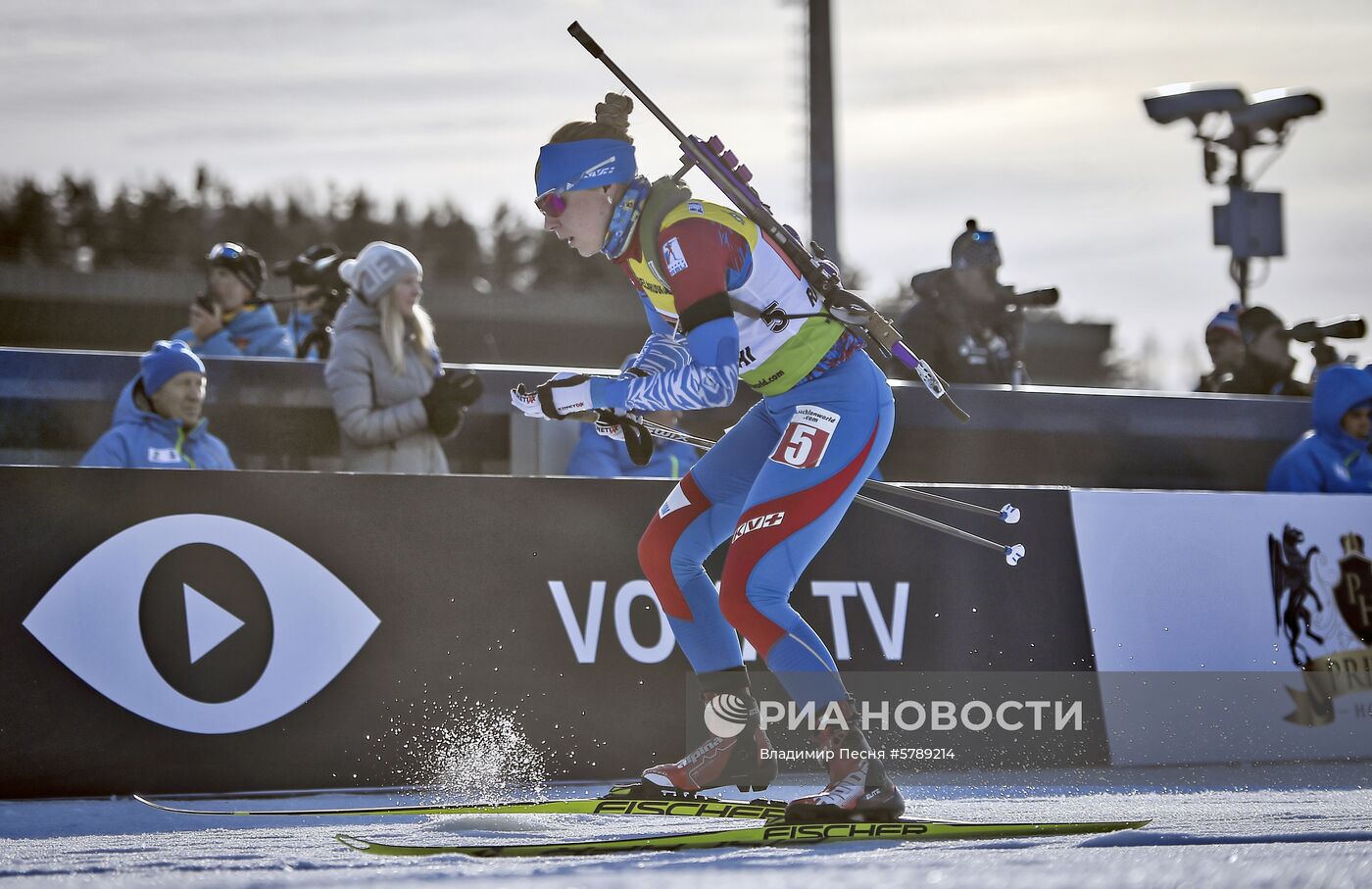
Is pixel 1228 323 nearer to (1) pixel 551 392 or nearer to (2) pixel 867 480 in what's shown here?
(2) pixel 867 480

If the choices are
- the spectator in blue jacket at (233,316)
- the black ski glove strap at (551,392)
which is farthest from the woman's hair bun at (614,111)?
the spectator in blue jacket at (233,316)

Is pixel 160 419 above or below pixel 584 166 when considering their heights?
below

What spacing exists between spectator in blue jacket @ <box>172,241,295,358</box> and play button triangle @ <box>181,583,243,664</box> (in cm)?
257

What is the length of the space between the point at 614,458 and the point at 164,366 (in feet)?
7.24

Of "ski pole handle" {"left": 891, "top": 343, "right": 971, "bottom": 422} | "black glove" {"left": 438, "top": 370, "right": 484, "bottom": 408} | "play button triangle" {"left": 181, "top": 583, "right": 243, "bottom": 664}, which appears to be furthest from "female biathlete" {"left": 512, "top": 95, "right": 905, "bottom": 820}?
"black glove" {"left": 438, "top": 370, "right": 484, "bottom": 408}

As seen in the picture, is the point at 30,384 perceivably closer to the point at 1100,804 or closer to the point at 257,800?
the point at 257,800

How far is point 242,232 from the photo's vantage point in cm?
2934

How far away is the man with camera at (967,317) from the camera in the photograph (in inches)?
386

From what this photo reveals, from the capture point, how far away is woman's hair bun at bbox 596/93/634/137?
229 inches

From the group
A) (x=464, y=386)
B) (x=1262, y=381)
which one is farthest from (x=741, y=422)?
(x=1262, y=381)

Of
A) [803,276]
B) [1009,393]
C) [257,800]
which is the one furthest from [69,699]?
[1009,393]

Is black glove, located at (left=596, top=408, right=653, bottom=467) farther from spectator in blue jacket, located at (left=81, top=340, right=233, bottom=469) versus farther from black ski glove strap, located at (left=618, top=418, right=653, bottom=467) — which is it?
spectator in blue jacket, located at (left=81, top=340, right=233, bottom=469)

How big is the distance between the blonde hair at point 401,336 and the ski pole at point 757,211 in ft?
8.85

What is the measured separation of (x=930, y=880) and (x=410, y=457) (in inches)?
192
